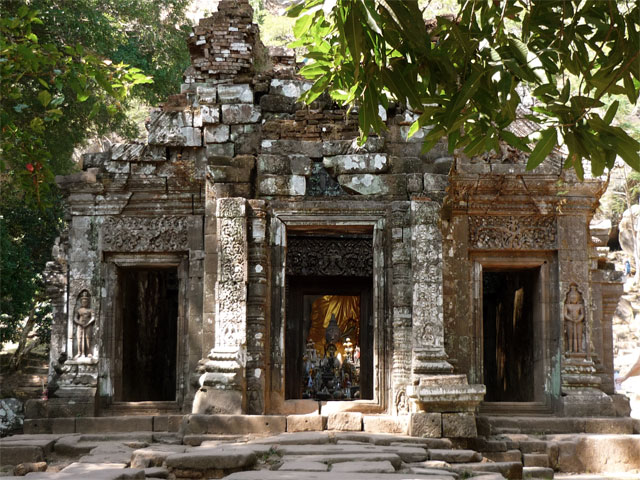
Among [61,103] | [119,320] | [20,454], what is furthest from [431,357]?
[61,103]

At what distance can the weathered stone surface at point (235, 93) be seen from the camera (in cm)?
1056

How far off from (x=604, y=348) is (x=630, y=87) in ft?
28.3

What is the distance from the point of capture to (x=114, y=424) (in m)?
10.8

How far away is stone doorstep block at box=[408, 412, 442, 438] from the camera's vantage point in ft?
29.0

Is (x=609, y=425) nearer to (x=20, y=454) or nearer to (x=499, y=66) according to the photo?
(x=20, y=454)

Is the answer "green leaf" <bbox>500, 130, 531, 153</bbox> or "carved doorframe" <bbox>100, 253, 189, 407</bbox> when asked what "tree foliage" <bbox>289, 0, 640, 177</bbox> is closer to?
"green leaf" <bbox>500, 130, 531, 153</bbox>

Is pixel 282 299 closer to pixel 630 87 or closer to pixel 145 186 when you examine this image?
pixel 145 186

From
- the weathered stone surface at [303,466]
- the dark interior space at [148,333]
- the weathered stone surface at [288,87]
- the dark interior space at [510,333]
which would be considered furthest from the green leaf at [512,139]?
the dark interior space at [148,333]

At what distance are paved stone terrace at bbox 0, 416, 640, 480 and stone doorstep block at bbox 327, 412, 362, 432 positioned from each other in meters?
0.16

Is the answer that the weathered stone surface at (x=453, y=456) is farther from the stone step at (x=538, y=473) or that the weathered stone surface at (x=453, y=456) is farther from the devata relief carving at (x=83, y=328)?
the devata relief carving at (x=83, y=328)

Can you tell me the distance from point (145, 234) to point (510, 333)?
6099mm

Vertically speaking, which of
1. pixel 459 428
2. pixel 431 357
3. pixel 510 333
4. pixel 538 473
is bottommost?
pixel 538 473

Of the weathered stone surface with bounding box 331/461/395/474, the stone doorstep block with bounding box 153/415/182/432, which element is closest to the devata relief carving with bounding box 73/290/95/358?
the stone doorstep block with bounding box 153/415/182/432

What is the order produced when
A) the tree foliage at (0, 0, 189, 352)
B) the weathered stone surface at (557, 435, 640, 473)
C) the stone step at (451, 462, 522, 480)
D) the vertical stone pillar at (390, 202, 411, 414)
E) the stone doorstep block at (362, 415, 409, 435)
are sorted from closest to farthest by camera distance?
1. the stone step at (451, 462, 522, 480)
2. the stone doorstep block at (362, 415, 409, 435)
3. the vertical stone pillar at (390, 202, 411, 414)
4. the weathered stone surface at (557, 435, 640, 473)
5. the tree foliage at (0, 0, 189, 352)
